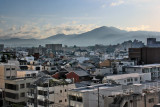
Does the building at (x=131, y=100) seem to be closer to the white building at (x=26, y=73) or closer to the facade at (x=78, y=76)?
the facade at (x=78, y=76)

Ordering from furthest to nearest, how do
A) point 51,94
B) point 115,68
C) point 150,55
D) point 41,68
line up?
point 150,55 < point 41,68 < point 115,68 < point 51,94

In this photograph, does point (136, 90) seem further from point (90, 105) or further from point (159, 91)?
point (90, 105)

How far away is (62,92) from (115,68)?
18.3 metres

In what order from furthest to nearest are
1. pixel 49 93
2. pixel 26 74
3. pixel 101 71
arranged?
1. pixel 101 71
2. pixel 26 74
3. pixel 49 93

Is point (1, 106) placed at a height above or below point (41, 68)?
below

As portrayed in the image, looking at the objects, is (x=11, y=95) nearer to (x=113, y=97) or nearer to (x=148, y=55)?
(x=113, y=97)

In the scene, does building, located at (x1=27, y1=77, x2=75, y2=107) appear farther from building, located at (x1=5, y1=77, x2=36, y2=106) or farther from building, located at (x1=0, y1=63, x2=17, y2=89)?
building, located at (x1=0, y1=63, x2=17, y2=89)

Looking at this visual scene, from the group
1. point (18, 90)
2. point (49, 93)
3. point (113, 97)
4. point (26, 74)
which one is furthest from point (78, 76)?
point (113, 97)

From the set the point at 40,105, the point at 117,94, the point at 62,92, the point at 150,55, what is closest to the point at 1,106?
the point at 40,105

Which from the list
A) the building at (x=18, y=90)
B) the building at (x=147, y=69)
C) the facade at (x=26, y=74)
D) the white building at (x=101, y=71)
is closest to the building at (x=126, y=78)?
the building at (x=147, y=69)

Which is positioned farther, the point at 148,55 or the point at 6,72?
the point at 148,55

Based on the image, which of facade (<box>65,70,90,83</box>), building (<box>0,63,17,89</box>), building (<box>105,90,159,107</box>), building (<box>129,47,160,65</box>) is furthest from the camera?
building (<box>129,47,160,65</box>)

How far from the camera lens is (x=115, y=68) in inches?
1598

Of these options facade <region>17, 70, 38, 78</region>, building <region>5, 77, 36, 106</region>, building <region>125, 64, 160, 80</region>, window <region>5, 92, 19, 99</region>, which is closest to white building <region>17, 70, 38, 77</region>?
facade <region>17, 70, 38, 78</region>
